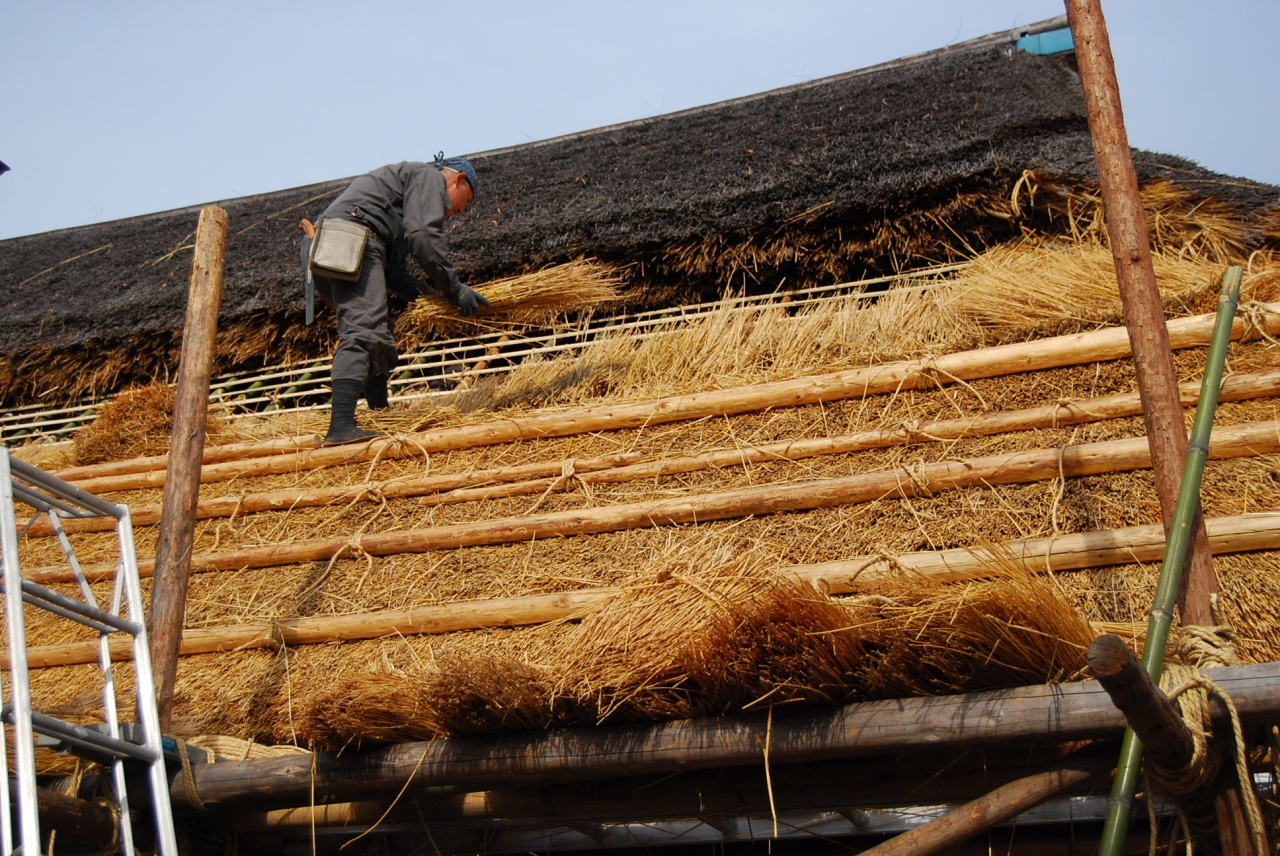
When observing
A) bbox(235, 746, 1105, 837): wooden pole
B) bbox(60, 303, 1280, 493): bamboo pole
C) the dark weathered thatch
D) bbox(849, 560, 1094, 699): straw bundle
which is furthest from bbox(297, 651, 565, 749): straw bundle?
the dark weathered thatch

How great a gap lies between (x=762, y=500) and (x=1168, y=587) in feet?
4.67

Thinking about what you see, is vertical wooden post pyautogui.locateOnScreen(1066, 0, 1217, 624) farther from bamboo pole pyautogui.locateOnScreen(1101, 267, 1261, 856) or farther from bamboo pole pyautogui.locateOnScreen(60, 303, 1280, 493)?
bamboo pole pyautogui.locateOnScreen(60, 303, 1280, 493)

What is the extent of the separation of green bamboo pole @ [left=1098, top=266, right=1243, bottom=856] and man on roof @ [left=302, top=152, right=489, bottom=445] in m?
3.16

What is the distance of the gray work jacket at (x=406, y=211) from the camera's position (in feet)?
16.5

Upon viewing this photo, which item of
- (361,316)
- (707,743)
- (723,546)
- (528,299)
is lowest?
(707,743)

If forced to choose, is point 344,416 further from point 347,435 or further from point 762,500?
point 762,500

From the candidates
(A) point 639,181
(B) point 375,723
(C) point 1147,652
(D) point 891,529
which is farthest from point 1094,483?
(A) point 639,181

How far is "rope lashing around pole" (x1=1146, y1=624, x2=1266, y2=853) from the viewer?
8.09 ft

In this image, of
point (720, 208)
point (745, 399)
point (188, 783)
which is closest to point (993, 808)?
Result: point (745, 399)

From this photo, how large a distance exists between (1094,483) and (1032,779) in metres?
1.08

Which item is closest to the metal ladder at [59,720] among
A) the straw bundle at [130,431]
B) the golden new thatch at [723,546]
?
the golden new thatch at [723,546]

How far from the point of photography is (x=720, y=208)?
600 centimetres

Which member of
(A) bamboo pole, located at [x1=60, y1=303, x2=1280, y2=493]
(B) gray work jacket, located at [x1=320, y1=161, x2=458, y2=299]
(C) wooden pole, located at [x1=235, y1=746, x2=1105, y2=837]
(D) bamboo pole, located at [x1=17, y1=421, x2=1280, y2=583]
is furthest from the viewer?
(B) gray work jacket, located at [x1=320, y1=161, x2=458, y2=299]

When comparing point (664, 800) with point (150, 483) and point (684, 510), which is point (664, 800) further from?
point (150, 483)
